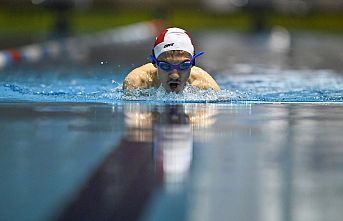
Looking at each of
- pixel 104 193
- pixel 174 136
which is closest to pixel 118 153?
pixel 174 136

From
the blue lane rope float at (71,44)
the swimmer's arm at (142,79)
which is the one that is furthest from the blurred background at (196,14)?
the swimmer's arm at (142,79)

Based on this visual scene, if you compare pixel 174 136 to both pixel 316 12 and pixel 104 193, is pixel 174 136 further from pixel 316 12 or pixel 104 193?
pixel 316 12

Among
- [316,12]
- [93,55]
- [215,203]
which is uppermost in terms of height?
[316,12]

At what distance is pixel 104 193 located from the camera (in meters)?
3.12

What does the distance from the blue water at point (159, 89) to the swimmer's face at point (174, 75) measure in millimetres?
61

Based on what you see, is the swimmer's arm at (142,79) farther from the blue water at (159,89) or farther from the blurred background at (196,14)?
the blurred background at (196,14)

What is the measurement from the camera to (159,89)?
22.5 ft

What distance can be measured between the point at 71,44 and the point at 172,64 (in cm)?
1034

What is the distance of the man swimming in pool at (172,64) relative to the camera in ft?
21.9

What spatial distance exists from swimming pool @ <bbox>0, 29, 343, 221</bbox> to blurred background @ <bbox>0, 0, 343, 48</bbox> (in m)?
19.5

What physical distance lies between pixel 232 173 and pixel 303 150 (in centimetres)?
69

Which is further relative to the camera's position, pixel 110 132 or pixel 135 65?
pixel 135 65

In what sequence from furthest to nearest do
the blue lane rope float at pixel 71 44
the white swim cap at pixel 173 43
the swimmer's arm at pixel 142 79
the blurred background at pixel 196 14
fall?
1. the blurred background at pixel 196 14
2. the blue lane rope float at pixel 71 44
3. the swimmer's arm at pixel 142 79
4. the white swim cap at pixel 173 43

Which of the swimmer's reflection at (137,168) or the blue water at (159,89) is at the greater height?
the blue water at (159,89)
